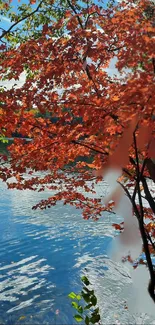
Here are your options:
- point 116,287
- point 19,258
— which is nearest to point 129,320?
point 116,287

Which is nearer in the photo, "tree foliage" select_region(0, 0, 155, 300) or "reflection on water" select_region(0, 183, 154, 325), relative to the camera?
"tree foliage" select_region(0, 0, 155, 300)

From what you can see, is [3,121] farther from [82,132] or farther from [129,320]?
[129,320]

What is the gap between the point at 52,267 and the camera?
9.52 meters

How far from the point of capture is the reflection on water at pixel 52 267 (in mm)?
Answer: 6988

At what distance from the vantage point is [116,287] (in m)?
8.30

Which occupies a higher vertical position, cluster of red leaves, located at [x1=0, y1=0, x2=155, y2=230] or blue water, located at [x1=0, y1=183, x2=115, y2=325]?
cluster of red leaves, located at [x1=0, y1=0, x2=155, y2=230]

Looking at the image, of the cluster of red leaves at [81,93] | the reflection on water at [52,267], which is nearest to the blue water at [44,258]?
the reflection on water at [52,267]

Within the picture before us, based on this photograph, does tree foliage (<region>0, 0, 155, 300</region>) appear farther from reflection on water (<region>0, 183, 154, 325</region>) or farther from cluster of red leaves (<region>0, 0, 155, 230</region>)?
reflection on water (<region>0, 183, 154, 325</region>)

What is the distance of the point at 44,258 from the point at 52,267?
73cm

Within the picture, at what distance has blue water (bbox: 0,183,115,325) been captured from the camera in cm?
708

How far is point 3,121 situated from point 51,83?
0.81 m

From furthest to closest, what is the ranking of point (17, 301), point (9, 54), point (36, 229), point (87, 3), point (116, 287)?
point (36, 229)
point (116, 287)
point (17, 301)
point (87, 3)
point (9, 54)

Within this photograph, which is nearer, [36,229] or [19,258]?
[19,258]

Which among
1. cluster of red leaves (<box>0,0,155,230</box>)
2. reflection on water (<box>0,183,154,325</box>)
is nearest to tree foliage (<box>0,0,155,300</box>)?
cluster of red leaves (<box>0,0,155,230</box>)
